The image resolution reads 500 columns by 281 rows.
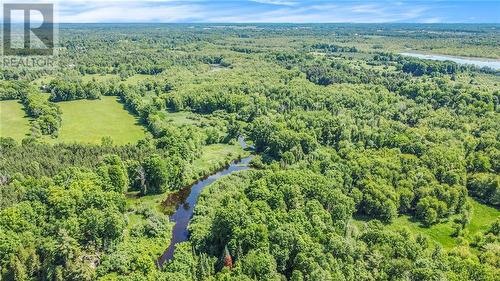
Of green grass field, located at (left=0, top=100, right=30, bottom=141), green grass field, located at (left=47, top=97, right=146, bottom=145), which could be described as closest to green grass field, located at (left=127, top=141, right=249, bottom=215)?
green grass field, located at (left=47, top=97, right=146, bottom=145)

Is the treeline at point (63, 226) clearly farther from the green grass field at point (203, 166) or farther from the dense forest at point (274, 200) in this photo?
the green grass field at point (203, 166)

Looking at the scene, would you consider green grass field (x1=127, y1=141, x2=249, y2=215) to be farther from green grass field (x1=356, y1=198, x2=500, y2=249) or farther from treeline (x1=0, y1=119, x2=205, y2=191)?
green grass field (x1=356, y1=198, x2=500, y2=249)

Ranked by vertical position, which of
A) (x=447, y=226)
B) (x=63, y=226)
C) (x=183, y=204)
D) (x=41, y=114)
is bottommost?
(x=183, y=204)

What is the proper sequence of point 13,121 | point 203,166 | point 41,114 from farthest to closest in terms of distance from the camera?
point 41,114
point 13,121
point 203,166

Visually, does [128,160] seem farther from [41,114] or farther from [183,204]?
[41,114]

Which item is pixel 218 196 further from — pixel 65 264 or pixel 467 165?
pixel 467 165

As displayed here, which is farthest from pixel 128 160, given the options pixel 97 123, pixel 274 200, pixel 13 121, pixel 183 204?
pixel 13 121
